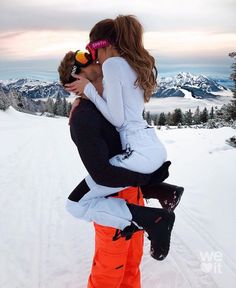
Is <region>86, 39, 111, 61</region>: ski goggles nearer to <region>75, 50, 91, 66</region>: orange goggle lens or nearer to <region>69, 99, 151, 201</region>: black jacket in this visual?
<region>75, 50, 91, 66</region>: orange goggle lens

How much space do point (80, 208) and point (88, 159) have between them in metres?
0.52


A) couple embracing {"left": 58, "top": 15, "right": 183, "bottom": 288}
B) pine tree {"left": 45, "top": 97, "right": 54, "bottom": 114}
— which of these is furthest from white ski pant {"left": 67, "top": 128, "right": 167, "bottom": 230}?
pine tree {"left": 45, "top": 97, "right": 54, "bottom": 114}

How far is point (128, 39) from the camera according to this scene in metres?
2.86

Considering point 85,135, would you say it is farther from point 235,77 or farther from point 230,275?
point 235,77

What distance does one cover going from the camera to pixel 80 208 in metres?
3.07

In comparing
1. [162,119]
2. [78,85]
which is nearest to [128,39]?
[78,85]

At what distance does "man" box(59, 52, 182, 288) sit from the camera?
2.74m

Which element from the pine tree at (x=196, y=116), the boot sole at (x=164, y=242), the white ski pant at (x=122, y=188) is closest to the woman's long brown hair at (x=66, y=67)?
the white ski pant at (x=122, y=188)

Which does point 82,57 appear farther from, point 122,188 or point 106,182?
point 122,188

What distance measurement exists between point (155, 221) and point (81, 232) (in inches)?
103

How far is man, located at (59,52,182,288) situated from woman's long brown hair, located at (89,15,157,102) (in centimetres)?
25

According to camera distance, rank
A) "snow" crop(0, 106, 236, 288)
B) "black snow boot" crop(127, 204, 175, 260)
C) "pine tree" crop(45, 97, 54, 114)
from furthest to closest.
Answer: "pine tree" crop(45, 97, 54, 114), "snow" crop(0, 106, 236, 288), "black snow boot" crop(127, 204, 175, 260)

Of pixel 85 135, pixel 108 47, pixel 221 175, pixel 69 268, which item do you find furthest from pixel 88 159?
pixel 221 175

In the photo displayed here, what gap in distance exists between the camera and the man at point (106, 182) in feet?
9.00
